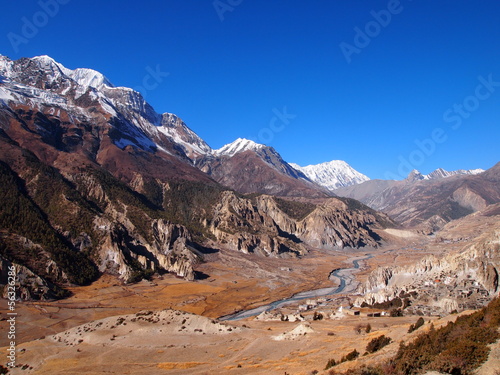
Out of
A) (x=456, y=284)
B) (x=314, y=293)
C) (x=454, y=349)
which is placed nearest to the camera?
(x=454, y=349)

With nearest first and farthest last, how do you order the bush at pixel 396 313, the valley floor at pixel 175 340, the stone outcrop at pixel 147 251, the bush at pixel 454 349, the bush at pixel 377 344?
the bush at pixel 454 349 → the bush at pixel 377 344 → the valley floor at pixel 175 340 → the bush at pixel 396 313 → the stone outcrop at pixel 147 251

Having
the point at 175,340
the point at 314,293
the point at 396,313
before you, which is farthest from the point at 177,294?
the point at 396,313

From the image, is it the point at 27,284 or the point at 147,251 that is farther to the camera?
the point at 147,251

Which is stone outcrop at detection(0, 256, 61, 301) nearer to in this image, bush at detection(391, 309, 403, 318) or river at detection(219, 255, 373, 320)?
river at detection(219, 255, 373, 320)

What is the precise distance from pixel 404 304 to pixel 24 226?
126532 mm

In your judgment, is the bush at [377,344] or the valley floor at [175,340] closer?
the bush at [377,344]

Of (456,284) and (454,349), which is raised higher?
(454,349)

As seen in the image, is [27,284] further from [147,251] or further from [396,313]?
[396,313]

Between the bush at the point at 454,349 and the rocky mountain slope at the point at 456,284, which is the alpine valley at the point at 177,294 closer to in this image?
the rocky mountain slope at the point at 456,284

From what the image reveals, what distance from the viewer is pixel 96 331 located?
57.3 metres

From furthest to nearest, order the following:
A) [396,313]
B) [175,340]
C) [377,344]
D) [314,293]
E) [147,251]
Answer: [147,251] → [314,293] → [396,313] → [175,340] → [377,344]

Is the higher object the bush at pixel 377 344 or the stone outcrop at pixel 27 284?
the stone outcrop at pixel 27 284

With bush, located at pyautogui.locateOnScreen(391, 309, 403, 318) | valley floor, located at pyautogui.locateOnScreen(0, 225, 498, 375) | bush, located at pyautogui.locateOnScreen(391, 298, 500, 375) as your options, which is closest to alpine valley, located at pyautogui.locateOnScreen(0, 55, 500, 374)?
bush, located at pyautogui.locateOnScreen(391, 309, 403, 318)

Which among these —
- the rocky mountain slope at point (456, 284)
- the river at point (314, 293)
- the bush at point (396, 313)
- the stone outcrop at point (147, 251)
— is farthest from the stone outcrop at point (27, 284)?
the bush at point (396, 313)
